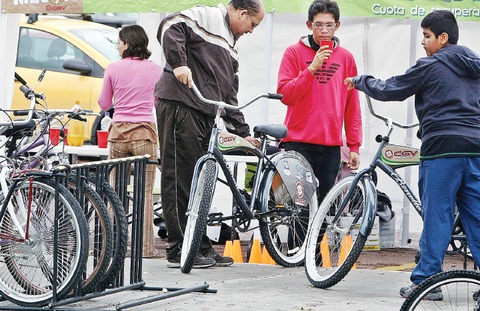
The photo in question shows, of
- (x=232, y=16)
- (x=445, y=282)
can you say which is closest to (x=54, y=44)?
(x=232, y=16)

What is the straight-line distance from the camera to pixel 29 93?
30.0 feet

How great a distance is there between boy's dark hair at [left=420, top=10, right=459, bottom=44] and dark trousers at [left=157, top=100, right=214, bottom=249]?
6.78 ft

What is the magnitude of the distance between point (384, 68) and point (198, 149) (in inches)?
145

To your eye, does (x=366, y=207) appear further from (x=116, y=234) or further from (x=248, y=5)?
(x=248, y=5)

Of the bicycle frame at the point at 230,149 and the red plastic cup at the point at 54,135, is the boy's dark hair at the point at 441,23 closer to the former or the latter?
the bicycle frame at the point at 230,149

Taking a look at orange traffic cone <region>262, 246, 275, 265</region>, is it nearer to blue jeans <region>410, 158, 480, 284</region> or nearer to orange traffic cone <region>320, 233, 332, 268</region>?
orange traffic cone <region>320, 233, 332, 268</region>

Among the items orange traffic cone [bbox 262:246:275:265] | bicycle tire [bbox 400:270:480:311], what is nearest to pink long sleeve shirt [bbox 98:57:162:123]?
orange traffic cone [bbox 262:246:275:265]

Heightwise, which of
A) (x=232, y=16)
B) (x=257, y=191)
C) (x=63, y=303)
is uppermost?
(x=232, y=16)

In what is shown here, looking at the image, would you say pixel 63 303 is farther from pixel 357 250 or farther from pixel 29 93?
pixel 29 93

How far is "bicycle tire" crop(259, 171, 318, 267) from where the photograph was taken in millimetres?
8484

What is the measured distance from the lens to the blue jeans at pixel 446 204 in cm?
676

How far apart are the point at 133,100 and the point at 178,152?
1.34 m

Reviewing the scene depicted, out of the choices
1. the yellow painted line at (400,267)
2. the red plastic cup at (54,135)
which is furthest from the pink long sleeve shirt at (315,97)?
the red plastic cup at (54,135)

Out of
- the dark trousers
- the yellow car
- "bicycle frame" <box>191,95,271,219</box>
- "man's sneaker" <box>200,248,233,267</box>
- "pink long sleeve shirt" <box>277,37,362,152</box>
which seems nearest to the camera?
"bicycle frame" <box>191,95,271,219</box>
